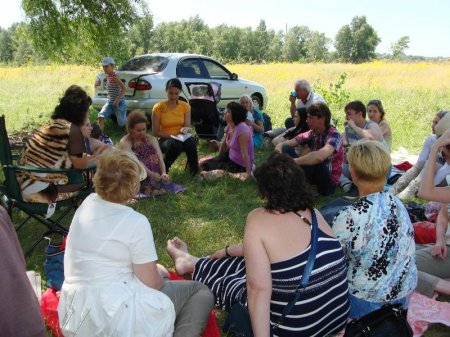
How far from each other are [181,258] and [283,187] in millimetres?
1497

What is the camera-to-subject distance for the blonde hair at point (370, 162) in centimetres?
243

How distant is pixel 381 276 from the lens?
2.43m

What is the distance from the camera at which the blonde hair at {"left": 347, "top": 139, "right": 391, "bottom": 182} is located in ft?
7.98

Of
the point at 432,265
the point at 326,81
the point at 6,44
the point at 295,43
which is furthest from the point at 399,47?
the point at 432,265

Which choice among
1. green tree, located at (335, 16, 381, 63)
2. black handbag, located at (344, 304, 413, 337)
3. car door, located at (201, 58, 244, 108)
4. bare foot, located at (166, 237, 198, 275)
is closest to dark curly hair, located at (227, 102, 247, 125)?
bare foot, located at (166, 237, 198, 275)

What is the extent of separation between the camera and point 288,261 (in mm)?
2203

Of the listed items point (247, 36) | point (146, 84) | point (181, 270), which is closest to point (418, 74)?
point (146, 84)

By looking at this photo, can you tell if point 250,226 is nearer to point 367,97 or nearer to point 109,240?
point 109,240

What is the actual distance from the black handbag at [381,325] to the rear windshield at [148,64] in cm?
740

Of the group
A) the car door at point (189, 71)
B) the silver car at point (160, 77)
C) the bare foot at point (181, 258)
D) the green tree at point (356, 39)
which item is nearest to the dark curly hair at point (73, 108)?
the bare foot at point (181, 258)

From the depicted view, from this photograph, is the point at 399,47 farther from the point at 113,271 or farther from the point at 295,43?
the point at 113,271

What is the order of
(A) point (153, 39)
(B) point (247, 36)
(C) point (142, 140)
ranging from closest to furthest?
(C) point (142, 140)
(A) point (153, 39)
(B) point (247, 36)

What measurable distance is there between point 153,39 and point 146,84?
217 feet

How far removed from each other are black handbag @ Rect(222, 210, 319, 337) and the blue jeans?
0.45m
